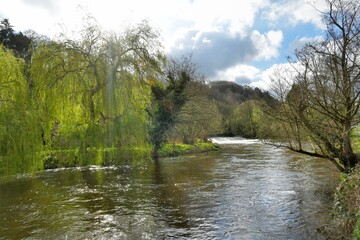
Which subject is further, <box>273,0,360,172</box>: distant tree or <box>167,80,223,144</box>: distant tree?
<box>167,80,223,144</box>: distant tree

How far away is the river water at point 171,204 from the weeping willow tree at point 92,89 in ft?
7.66

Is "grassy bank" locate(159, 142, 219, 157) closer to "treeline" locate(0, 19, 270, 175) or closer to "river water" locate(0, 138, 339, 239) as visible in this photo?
"river water" locate(0, 138, 339, 239)

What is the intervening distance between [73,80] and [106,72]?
1.41 m

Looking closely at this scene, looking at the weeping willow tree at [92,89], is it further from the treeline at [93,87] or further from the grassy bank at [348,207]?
the grassy bank at [348,207]

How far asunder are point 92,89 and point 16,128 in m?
3.50

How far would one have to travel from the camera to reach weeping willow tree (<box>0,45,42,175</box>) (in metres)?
8.95

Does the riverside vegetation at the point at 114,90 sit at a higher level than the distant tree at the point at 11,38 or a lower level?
lower

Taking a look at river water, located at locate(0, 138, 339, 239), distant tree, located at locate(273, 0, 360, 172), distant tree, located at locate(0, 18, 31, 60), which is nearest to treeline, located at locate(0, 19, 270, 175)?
river water, located at locate(0, 138, 339, 239)

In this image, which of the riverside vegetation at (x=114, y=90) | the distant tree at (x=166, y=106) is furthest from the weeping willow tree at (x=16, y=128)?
the distant tree at (x=166, y=106)

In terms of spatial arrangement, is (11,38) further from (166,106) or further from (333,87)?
(333,87)

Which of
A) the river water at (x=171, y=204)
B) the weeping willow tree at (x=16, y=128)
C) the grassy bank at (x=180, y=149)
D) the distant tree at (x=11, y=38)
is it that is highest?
the distant tree at (x=11, y=38)

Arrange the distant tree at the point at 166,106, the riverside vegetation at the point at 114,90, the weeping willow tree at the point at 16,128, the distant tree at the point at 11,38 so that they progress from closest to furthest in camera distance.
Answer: the weeping willow tree at the point at 16,128 → the riverside vegetation at the point at 114,90 → the distant tree at the point at 166,106 → the distant tree at the point at 11,38

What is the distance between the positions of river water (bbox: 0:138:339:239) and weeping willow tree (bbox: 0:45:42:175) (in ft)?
6.53

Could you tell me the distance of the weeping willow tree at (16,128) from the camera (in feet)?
29.4
